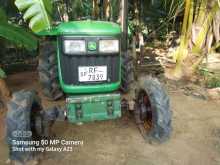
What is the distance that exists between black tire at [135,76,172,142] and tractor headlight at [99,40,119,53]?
1.60ft

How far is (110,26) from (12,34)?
1073mm

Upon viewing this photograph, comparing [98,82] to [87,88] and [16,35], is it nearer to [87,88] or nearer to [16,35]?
[87,88]

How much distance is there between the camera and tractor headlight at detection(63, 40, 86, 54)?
306cm

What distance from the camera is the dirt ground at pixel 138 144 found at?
3.03 meters

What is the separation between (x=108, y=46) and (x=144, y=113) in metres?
0.87

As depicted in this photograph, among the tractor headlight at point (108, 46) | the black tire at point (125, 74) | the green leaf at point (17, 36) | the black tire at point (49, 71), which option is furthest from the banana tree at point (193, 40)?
the green leaf at point (17, 36)

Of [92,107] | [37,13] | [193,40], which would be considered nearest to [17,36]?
[37,13]

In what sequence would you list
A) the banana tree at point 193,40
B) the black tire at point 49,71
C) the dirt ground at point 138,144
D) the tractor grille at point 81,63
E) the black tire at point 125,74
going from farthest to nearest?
the banana tree at point 193,40 → the black tire at point 125,74 → the black tire at point 49,71 → the tractor grille at point 81,63 → the dirt ground at point 138,144

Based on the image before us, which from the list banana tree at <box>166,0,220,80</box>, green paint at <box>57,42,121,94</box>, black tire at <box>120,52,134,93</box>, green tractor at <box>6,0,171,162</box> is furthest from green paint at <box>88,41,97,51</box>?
banana tree at <box>166,0,220,80</box>

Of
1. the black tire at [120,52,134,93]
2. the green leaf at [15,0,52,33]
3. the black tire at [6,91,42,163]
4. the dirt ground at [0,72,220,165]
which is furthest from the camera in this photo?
the black tire at [120,52,134,93]

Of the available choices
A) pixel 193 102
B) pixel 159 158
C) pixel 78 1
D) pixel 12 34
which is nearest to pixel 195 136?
pixel 159 158

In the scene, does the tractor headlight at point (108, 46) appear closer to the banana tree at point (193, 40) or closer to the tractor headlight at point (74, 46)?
the tractor headlight at point (74, 46)

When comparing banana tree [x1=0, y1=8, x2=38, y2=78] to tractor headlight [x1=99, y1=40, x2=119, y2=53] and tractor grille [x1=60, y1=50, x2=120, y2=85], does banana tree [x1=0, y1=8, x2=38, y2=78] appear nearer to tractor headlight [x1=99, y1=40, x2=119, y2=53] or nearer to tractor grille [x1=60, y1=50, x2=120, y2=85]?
tractor grille [x1=60, y1=50, x2=120, y2=85]

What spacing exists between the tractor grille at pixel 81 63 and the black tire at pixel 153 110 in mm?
378
